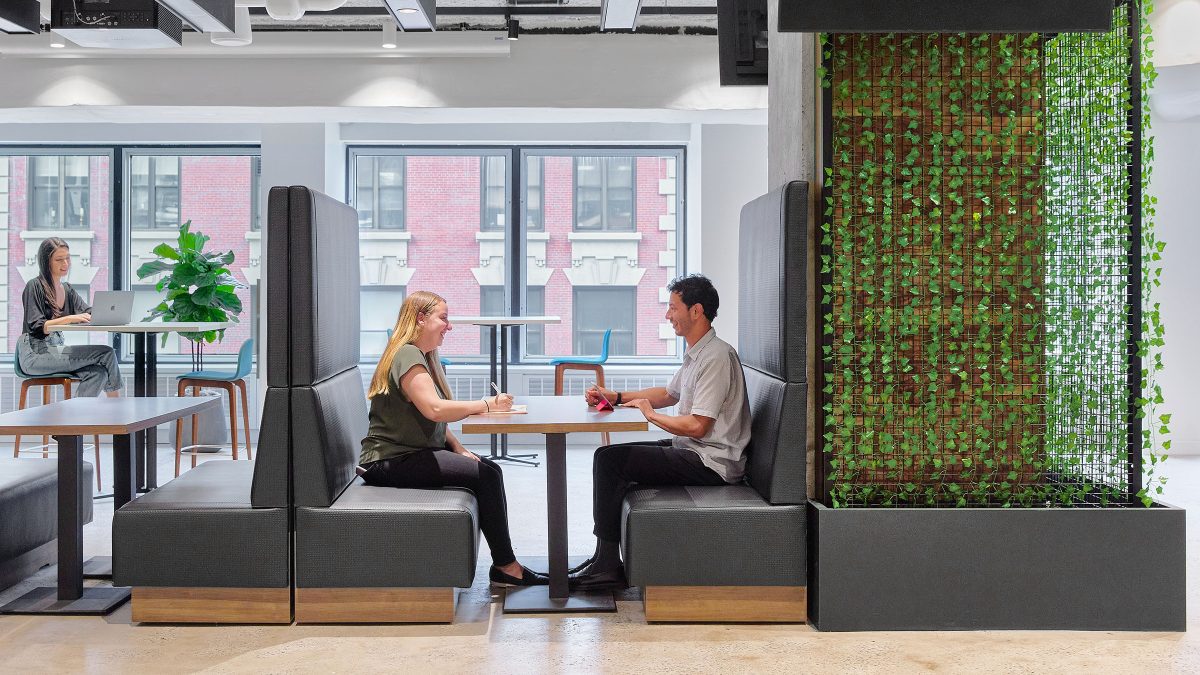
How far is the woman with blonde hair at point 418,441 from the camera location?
402 centimetres

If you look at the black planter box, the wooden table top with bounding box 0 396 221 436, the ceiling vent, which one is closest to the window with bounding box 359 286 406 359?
the ceiling vent

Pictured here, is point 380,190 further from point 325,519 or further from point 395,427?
point 325,519

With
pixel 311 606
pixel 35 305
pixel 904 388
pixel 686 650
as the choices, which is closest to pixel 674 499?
pixel 686 650

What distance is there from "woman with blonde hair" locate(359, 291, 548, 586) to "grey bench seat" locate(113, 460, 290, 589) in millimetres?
501

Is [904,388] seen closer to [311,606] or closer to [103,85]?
[311,606]

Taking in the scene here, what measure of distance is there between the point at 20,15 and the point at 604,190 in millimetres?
4945

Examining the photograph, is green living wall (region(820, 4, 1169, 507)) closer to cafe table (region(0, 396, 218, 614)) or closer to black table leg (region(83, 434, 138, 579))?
cafe table (region(0, 396, 218, 614))

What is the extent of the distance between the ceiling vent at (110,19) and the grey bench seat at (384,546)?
118 inches

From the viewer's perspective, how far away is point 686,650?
345cm

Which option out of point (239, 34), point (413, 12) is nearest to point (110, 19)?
point (239, 34)

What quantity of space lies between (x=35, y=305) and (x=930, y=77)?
5710 mm

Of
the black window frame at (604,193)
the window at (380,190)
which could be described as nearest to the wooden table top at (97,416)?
the window at (380,190)

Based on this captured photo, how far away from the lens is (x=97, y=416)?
400 cm

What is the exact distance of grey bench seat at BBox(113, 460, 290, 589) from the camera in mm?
3672
